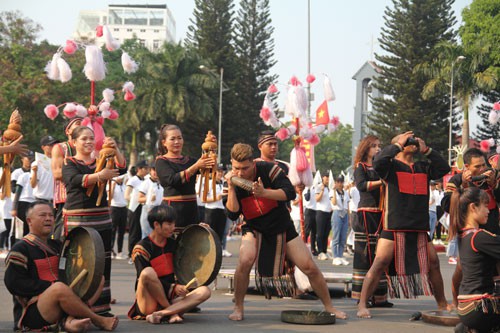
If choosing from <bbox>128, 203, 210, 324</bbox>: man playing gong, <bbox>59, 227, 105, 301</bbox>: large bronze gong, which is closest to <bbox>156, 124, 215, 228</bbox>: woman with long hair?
<bbox>128, 203, 210, 324</bbox>: man playing gong

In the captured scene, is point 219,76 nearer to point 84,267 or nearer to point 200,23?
point 200,23

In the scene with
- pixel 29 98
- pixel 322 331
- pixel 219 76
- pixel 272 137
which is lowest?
pixel 322 331

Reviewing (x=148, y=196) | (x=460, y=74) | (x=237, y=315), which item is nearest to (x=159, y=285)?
(x=237, y=315)

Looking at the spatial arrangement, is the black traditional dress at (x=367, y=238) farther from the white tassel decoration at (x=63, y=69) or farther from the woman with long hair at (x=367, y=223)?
the white tassel decoration at (x=63, y=69)

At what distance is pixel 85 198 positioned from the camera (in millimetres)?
8484

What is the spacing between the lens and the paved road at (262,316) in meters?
8.26

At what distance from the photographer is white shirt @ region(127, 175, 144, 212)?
16828 millimetres

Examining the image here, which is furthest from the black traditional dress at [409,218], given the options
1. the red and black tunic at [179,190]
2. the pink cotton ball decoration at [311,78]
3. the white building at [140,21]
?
the white building at [140,21]

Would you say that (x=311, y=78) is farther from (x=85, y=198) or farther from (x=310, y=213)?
(x=310, y=213)

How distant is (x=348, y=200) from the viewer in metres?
19.7

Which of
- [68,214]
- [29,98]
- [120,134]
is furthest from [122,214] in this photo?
[120,134]

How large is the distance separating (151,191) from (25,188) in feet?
8.16

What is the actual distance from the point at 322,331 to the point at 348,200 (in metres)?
11.7

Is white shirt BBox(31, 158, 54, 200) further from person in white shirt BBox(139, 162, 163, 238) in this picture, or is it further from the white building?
the white building
